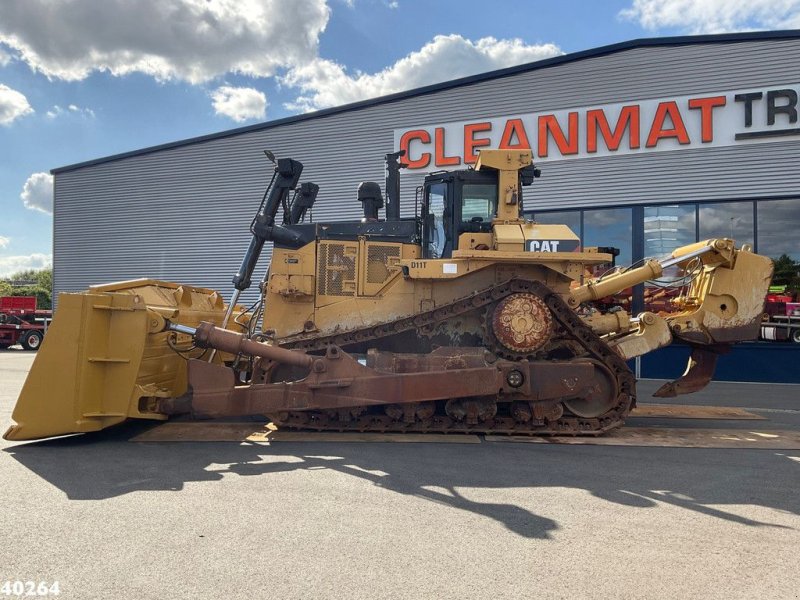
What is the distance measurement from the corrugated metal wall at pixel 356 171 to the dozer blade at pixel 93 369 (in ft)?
15.6

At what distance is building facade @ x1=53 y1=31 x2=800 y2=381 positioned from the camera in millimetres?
12984

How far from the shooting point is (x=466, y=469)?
521 centimetres

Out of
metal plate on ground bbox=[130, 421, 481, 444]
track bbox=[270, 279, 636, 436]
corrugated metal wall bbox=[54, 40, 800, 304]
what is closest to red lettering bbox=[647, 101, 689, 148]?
corrugated metal wall bbox=[54, 40, 800, 304]

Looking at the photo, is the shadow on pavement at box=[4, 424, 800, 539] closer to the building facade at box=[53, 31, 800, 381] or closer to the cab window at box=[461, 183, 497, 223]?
the cab window at box=[461, 183, 497, 223]

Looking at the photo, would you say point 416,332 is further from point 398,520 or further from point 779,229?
point 779,229

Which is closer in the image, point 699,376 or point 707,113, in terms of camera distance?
point 699,376

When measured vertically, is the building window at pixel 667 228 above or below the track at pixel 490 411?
above

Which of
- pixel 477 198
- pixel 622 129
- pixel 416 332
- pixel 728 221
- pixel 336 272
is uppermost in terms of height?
pixel 622 129

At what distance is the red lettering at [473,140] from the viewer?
15.2 m

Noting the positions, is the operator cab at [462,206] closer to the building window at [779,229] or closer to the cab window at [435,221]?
the cab window at [435,221]

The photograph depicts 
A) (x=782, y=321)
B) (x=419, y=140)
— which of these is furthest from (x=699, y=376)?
(x=419, y=140)

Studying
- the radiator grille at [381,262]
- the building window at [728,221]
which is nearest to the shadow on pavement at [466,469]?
the radiator grille at [381,262]

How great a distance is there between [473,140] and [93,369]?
1209cm

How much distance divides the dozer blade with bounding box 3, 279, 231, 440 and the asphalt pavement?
360 millimetres
